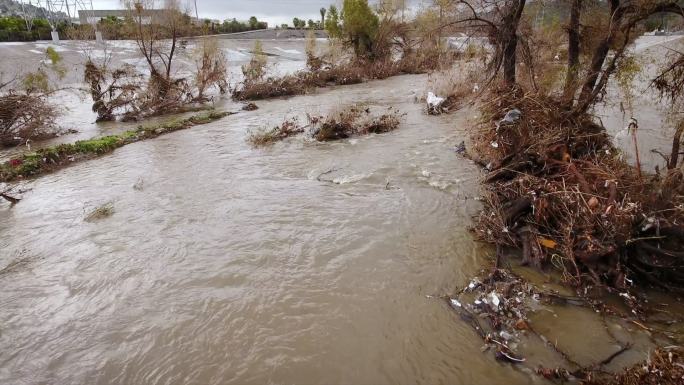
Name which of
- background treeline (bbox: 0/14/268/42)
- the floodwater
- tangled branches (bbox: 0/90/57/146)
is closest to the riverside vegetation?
the floodwater

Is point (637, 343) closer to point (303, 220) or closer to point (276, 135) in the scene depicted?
point (303, 220)

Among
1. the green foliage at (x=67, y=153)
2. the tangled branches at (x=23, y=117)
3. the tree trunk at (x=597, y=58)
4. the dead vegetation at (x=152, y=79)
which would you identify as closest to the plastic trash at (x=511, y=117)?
the tree trunk at (x=597, y=58)

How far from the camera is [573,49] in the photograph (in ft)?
25.5

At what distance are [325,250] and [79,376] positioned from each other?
3.15 metres

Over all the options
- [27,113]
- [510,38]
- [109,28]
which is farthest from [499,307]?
[109,28]

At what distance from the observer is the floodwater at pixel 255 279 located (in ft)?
12.5

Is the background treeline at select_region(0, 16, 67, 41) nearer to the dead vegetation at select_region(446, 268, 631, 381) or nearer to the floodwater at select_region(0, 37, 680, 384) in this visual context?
the floodwater at select_region(0, 37, 680, 384)

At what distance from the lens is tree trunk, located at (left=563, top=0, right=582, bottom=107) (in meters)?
7.26

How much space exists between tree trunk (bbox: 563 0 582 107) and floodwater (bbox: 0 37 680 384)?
241 cm

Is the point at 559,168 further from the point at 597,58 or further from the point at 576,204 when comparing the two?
the point at 597,58

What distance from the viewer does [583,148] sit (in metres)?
6.40

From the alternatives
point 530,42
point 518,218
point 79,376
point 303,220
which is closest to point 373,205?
point 303,220

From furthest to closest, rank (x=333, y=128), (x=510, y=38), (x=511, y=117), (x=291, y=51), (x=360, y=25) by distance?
(x=291, y=51) < (x=360, y=25) < (x=333, y=128) < (x=510, y=38) < (x=511, y=117)

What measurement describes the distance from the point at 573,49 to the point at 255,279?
7.49m
